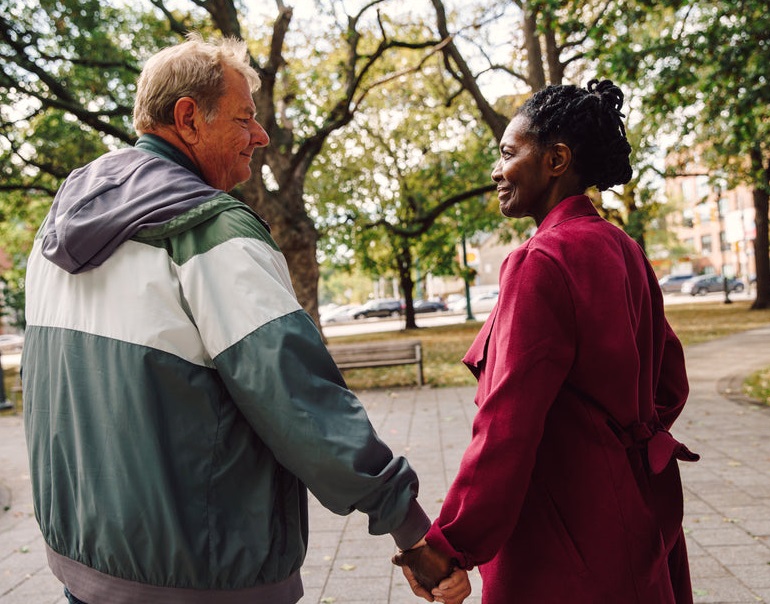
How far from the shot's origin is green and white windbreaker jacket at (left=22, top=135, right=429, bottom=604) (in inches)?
57.1

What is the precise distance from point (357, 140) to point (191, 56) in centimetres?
2609

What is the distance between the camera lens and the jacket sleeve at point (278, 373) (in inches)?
57.1

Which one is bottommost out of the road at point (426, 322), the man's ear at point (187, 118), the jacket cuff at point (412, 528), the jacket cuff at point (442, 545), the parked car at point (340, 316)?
the parked car at point (340, 316)

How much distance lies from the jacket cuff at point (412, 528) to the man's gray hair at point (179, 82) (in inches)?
41.3

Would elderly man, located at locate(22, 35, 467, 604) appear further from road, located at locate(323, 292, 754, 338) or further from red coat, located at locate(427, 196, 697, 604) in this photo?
road, located at locate(323, 292, 754, 338)

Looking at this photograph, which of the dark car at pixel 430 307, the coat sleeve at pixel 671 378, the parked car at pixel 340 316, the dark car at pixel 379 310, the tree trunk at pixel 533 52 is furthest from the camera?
the parked car at pixel 340 316

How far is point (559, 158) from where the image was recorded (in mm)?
1898

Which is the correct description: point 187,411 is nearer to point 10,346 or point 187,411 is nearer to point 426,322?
point 426,322

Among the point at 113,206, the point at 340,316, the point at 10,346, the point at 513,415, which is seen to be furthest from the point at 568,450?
the point at 340,316

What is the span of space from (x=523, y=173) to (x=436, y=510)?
11.9 ft

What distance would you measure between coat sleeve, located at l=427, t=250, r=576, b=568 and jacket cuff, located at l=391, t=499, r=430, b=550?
0.09ft

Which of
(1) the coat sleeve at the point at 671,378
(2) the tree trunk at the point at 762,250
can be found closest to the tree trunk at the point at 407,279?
(2) the tree trunk at the point at 762,250

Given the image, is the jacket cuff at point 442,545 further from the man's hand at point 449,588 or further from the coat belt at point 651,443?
the coat belt at point 651,443

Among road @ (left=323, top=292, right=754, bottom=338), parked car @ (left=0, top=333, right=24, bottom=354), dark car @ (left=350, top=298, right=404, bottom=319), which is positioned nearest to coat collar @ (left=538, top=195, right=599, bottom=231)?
road @ (left=323, top=292, right=754, bottom=338)
